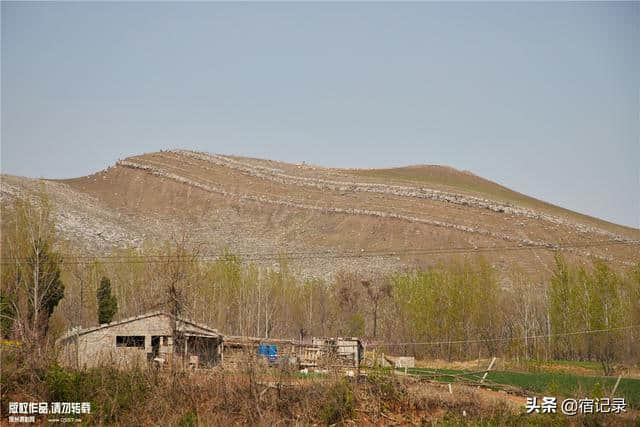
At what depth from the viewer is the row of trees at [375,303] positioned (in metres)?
32.8

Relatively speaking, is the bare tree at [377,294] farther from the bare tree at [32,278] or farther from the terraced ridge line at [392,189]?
the terraced ridge line at [392,189]

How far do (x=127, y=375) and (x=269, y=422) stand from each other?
361 cm

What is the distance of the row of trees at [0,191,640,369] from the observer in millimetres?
32750

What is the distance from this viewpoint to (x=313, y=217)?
7775 centimetres

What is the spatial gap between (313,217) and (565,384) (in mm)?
54986

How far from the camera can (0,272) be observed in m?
31.2

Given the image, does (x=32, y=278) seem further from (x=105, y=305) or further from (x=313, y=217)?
(x=313, y=217)

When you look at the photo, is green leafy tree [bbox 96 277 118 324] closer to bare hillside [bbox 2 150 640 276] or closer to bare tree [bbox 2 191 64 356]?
bare tree [bbox 2 191 64 356]

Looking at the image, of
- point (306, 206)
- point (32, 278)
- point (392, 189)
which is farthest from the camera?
point (392, 189)

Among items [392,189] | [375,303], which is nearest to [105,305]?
[375,303]

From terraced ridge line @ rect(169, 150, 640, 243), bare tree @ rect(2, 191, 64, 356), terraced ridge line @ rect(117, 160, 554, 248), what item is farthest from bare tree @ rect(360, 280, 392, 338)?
terraced ridge line @ rect(169, 150, 640, 243)

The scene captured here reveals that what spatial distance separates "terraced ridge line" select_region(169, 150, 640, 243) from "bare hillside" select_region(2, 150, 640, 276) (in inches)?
6.6

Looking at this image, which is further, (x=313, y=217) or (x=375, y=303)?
(x=313, y=217)

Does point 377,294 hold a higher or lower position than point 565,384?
higher
